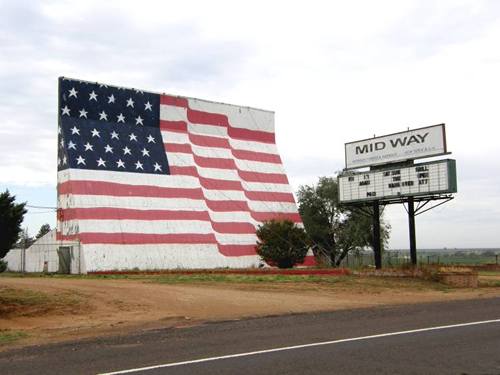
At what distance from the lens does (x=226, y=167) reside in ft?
169

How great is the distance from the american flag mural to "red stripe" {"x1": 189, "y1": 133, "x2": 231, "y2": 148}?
94 millimetres

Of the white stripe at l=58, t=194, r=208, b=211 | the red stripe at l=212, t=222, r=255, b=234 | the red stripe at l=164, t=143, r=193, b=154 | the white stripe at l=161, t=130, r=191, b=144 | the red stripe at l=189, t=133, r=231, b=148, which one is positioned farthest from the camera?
the red stripe at l=189, t=133, r=231, b=148

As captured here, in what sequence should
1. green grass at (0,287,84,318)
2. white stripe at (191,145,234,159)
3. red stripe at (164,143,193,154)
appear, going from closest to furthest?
green grass at (0,287,84,318)
red stripe at (164,143,193,154)
white stripe at (191,145,234,159)

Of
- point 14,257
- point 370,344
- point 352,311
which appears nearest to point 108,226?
point 14,257

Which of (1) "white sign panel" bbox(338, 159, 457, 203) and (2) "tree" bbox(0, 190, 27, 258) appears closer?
(1) "white sign panel" bbox(338, 159, 457, 203)

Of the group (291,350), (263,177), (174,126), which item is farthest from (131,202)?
(291,350)

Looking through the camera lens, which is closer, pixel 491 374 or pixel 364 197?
pixel 491 374

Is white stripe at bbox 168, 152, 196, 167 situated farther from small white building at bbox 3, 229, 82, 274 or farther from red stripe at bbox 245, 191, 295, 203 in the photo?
small white building at bbox 3, 229, 82, 274

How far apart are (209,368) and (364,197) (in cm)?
2617

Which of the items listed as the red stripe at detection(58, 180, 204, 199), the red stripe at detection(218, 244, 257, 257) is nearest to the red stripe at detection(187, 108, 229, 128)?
the red stripe at detection(58, 180, 204, 199)

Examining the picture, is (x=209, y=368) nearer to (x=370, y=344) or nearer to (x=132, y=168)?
(x=370, y=344)

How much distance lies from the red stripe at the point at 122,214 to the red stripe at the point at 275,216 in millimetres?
5260

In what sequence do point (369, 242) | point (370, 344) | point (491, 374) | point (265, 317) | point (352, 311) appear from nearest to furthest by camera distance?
point (491, 374)
point (370, 344)
point (265, 317)
point (352, 311)
point (369, 242)

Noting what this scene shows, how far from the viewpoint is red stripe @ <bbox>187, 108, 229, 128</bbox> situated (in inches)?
2009
